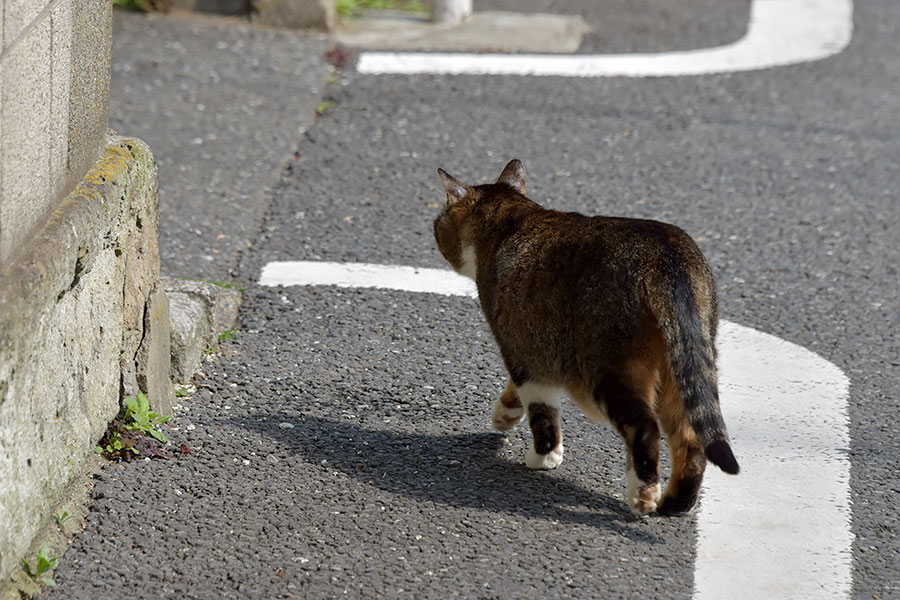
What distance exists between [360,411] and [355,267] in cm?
135

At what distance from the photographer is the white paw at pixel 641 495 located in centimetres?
336

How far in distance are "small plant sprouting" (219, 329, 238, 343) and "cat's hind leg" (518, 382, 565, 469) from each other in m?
1.38

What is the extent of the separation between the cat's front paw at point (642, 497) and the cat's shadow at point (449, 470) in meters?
0.06

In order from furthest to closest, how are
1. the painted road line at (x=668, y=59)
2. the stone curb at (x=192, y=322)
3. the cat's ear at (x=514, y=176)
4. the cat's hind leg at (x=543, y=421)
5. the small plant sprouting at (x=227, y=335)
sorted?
1. the painted road line at (x=668, y=59)
2. the small plant sprouting at (x=227, y=335)
3. the cat's ear at (x=514, y=176)
4. the stone curb at (x=192, y=322)
5. the cat's hind leg at (x=543, y=421)

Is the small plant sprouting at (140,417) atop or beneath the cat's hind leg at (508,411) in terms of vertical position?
beneath

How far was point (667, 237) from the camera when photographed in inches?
135

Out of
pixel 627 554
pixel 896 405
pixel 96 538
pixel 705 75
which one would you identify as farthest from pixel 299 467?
pixel 705 75

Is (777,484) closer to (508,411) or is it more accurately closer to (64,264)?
(508,411)

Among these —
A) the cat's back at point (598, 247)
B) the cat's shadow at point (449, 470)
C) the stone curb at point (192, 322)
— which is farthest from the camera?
the stone curb at point (192, 322)

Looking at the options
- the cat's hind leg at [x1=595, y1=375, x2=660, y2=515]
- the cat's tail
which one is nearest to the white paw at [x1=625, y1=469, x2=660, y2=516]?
the cat's hind leg at [x1=595, y1=375, x2=660, y2=515]

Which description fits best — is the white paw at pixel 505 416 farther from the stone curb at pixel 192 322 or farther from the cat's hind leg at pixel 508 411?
the stone curb at pixel 192 322

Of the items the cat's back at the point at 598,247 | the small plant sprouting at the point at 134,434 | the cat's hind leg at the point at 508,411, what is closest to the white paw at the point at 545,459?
the cat's hind leg at the point at 508,411

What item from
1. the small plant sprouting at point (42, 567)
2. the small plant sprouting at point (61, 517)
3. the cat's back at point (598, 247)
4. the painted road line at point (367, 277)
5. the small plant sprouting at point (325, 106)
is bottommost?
the small plant sprouting at point (325, 106)

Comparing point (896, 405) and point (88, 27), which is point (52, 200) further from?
point (896, 405)
